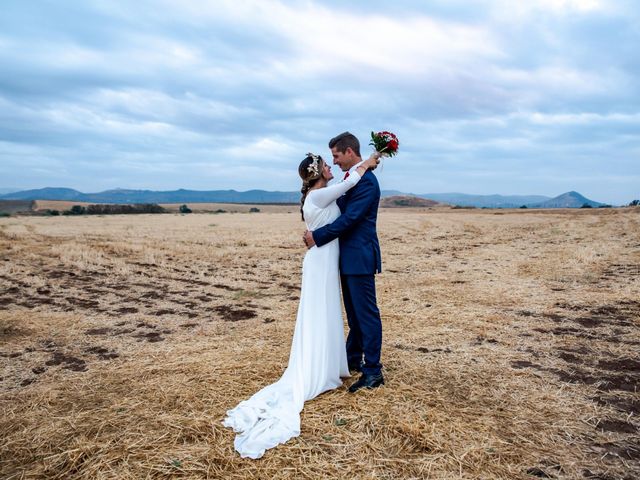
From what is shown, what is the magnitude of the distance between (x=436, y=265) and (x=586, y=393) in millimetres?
10453

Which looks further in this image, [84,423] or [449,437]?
[84,423]

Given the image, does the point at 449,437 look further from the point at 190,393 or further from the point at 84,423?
the point at 84,423

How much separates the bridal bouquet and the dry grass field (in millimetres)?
2899

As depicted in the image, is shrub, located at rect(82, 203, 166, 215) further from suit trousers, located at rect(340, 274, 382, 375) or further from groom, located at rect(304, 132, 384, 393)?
suit trousers, located at rect(340, 274, 382, 375)

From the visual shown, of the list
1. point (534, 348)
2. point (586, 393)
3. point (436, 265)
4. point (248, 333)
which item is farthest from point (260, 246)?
point (586, 393)

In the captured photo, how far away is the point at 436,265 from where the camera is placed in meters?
16.0

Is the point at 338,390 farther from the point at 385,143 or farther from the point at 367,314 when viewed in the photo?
the point at 385,143

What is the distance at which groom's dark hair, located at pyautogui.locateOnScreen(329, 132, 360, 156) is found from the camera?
5543 millimetres

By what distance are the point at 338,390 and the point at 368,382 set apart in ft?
1.25

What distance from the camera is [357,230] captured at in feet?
18.2

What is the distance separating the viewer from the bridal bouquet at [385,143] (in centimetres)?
559

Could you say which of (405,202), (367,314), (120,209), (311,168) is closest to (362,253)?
(367,314)

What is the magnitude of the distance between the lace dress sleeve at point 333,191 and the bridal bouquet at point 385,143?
57 centimetres

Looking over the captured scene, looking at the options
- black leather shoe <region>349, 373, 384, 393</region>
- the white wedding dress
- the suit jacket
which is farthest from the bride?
black leather shoe <region>349, 373, 384, 393</region>
